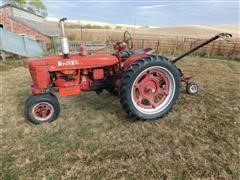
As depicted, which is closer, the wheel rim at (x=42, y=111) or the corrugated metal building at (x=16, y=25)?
the wheel rim at (x=42, y=111)

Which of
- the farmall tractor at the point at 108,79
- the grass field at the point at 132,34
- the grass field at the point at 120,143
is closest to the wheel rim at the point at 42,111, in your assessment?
the farmall tractor at the point at 108,79

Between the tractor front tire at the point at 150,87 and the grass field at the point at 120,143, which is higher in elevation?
the tractor front tire at the point at 150,87

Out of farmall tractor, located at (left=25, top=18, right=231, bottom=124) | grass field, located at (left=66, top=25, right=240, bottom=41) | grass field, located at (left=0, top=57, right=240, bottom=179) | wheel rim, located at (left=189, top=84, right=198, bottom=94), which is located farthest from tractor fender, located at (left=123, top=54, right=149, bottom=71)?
grass field, located at (left=66, top=25, right=240, bottom=41)

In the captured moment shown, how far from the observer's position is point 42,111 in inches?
134

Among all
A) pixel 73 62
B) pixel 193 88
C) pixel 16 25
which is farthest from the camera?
pixel 16 25

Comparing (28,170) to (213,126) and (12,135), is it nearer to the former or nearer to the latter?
(12,135)

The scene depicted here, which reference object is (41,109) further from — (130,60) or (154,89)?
(154,89)

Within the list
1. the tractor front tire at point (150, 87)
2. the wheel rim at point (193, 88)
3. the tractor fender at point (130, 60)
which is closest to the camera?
the tractor front tire at point (150, 87)

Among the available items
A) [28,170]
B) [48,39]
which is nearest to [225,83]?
[28,170]

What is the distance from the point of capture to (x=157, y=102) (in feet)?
12.3

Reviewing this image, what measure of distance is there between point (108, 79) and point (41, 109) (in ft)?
4.24

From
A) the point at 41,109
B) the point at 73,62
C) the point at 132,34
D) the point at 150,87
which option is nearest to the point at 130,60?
the point at 150,87

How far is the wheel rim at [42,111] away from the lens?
335 cm

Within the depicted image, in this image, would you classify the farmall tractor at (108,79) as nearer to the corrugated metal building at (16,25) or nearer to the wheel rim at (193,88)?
the wheel rim at (193,88)
